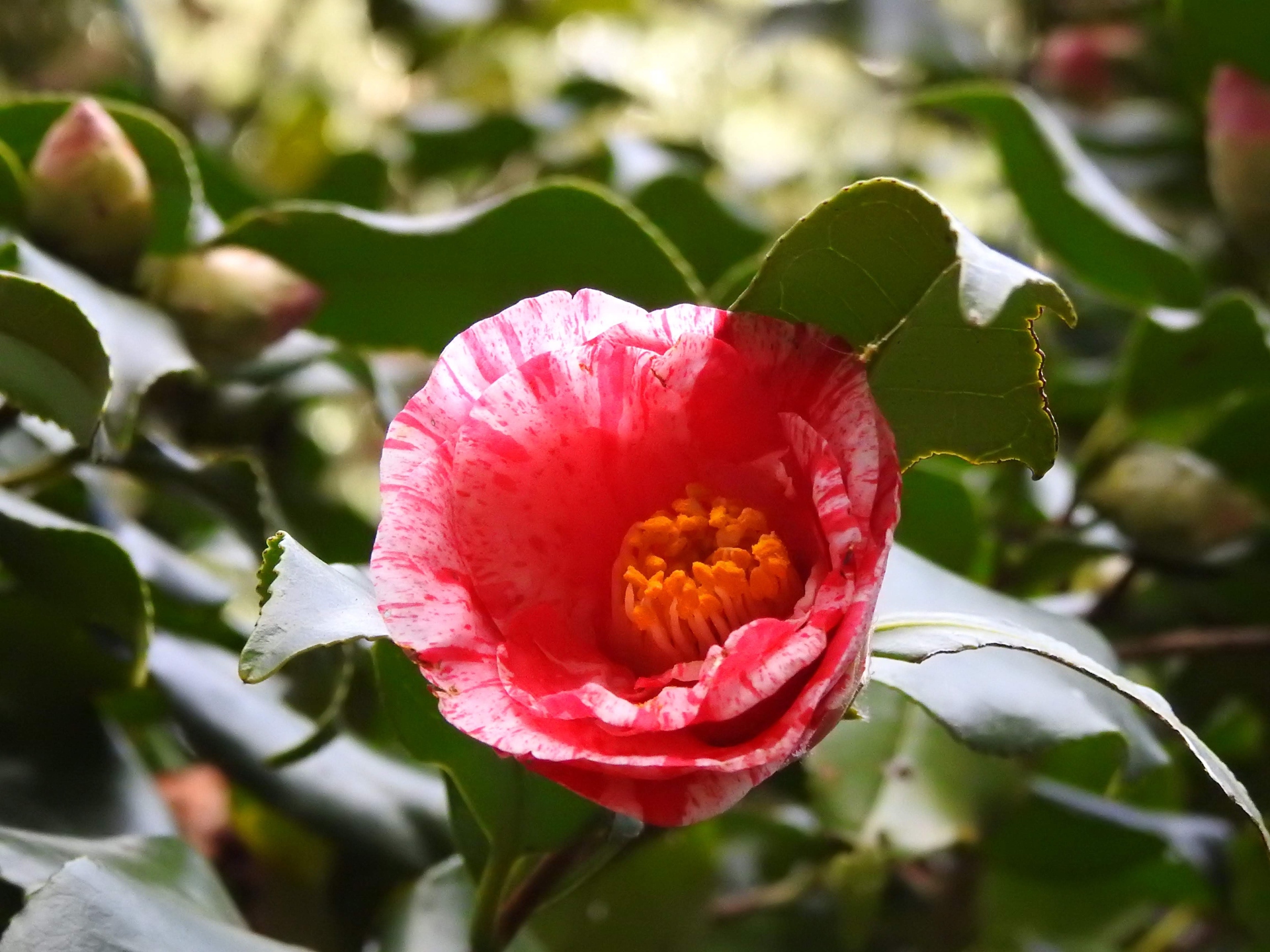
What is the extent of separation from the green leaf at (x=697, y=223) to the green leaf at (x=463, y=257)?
28 centimetres

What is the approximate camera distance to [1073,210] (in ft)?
3.14

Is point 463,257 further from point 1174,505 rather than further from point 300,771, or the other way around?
point 1174,505

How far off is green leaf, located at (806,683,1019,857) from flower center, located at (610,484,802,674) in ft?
1.02

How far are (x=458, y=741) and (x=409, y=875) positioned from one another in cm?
25

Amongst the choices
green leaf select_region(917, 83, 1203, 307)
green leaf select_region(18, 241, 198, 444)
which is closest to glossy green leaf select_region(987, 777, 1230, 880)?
green leaf select_region(917, 83, 1203, 307)

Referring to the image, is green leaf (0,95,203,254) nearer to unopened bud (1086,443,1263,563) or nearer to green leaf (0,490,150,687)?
green leaf (0,490,150,687)

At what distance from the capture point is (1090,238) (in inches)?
38.2

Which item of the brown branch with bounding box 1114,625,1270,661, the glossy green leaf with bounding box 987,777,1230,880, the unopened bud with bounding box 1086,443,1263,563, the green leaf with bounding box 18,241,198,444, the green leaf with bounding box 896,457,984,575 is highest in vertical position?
the green leaf with bounding box 18,241,198,444

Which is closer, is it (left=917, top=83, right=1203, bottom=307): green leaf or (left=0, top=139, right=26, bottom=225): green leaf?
(left=0, top=139, right=26, bottom=225): green leaf

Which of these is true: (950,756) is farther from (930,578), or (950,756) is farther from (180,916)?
(180,916)

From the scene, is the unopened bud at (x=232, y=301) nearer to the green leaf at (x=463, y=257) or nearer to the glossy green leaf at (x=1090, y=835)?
the green leaf at (x=463, y=257)

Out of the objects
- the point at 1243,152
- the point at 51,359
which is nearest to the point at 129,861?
the point at 51,359

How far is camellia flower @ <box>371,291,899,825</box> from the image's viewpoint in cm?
40

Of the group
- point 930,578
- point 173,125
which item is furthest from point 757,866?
point 173,125
